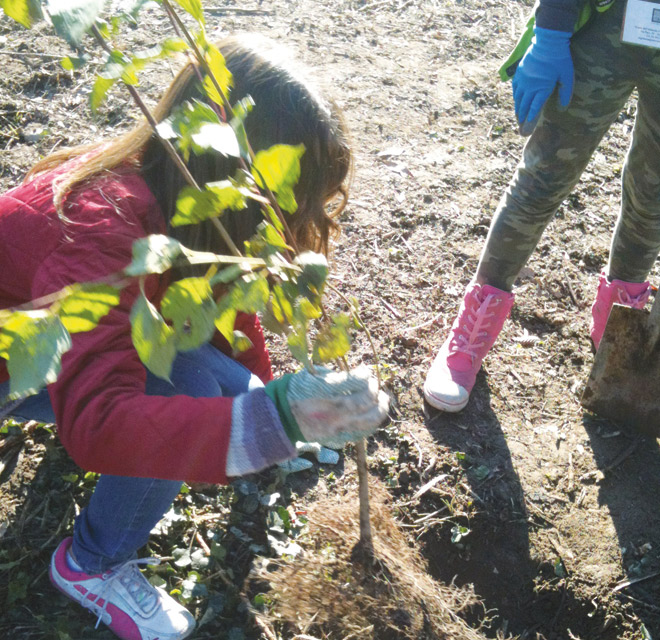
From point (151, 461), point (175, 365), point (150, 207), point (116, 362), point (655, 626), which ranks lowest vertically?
point (655, 626)

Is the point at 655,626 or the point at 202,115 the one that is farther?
the point at 655,626

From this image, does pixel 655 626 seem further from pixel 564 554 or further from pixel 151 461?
pixel 151 461

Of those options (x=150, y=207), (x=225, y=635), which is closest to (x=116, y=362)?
(x=150, y=207)

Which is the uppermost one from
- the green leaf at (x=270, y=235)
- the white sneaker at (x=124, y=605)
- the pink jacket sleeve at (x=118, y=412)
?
the green leaf at (x=270, y=235)

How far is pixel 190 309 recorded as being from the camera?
0.78 metres

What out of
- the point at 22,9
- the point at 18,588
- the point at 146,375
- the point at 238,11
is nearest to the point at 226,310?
the point at 22,9

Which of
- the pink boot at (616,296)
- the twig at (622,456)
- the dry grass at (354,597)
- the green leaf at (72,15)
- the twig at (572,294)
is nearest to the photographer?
the green leaf at (72,15)

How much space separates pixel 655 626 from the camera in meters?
1.90

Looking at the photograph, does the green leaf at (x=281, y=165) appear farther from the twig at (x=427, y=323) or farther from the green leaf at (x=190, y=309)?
the twig at (x=427, y=323)

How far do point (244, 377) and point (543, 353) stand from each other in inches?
52.2

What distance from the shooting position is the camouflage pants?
1868mm

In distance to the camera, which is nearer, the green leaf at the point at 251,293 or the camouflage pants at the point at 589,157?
the green leaf at the point at 251,293

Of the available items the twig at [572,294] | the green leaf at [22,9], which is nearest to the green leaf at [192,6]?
the green leaf at [22,9]

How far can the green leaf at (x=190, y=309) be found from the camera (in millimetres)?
775
